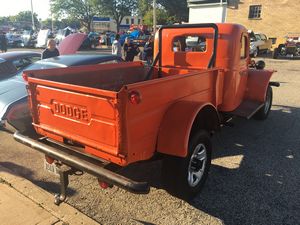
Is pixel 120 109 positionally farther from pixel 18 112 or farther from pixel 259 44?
pixel 259 44

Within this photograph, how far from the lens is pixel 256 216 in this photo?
3.46m

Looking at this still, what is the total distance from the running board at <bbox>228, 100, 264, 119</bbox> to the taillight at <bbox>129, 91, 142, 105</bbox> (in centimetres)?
301

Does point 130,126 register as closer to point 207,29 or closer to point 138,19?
point 207,29

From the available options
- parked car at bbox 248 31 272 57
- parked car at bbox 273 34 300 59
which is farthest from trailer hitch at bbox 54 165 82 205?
parked car at bbox 273 34 300 59

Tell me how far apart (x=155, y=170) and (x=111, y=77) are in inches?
66.0

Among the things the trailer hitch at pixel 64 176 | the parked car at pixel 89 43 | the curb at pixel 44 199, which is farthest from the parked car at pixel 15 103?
the parked car at pixel 89 43

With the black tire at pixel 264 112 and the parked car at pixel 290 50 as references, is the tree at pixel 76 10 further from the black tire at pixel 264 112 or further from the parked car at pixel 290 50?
the black tire at pixel 264 112

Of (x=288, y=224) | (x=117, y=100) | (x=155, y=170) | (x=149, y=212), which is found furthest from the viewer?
(x=155, y=170)

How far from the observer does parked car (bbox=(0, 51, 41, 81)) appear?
24.9ft

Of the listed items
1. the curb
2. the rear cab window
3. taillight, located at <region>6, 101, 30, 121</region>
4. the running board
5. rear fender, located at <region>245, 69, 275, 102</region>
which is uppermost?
the rear cab window

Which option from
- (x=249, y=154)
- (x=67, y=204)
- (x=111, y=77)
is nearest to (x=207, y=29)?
(x=111, y=77)

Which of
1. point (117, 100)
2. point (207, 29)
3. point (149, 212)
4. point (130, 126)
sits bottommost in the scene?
point (149, 212)

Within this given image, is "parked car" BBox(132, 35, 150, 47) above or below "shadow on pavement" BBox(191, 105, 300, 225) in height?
above

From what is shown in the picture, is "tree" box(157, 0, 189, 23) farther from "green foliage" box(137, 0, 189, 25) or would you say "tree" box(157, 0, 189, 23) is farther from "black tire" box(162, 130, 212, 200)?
"black tire" box(162, 130, 212, 200)
